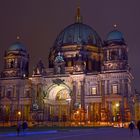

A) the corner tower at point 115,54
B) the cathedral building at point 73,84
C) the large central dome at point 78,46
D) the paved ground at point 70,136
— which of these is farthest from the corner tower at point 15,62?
the paved ground at point 70,136

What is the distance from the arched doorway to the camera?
77438mm

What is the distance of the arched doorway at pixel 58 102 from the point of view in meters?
77.4

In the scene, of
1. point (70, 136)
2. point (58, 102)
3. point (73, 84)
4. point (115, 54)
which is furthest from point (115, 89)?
point (70, 136)

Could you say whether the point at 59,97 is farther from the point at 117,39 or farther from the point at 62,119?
the point at 117,39

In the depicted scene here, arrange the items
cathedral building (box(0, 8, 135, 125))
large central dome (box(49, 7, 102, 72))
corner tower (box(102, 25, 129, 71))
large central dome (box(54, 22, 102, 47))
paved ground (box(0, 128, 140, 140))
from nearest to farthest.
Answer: paved ground (box(0, 128, 140, 140)) < cathedral building (box(0, 8, 135, 125)) < corner tower (box(102, 25, 129, 71)) < large central dome (box(49, 7, 102, 72)) < large central dome (box(54, 22, 102, 47))

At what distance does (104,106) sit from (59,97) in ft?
47.0

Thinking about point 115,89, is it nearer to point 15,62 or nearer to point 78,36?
point 78,36

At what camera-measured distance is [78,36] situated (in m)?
87.2

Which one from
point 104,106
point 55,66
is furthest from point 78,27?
point 104,106

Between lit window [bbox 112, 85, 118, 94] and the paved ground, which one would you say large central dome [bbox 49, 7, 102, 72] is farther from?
the paved ground

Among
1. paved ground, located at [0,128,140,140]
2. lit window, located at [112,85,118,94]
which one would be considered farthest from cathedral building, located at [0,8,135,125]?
paved ground, located at [0,128,140,140]

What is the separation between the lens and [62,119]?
76375mm

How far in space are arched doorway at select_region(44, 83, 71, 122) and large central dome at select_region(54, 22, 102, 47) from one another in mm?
13180

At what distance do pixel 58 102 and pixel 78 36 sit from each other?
733 inches
